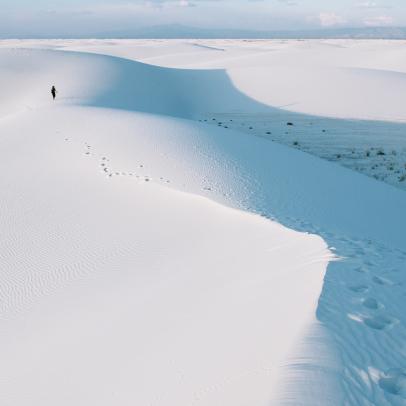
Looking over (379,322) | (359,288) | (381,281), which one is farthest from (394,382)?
(381,281)

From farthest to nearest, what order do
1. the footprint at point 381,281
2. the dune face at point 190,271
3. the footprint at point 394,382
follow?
the footprint at point 381,281
the dune face at point 190,271
the footprint at point 394,382

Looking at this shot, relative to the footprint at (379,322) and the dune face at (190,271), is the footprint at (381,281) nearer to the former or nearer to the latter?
the dune face at (190,271)

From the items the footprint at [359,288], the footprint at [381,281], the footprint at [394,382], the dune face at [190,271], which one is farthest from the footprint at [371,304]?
the footprint at [394,382]

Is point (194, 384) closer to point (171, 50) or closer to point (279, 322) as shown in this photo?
point (279, 322)

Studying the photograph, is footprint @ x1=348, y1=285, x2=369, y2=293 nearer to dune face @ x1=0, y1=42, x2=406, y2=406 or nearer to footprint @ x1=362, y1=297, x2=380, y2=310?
dune face @ x1=0, y1=42, x2=406, y2=406

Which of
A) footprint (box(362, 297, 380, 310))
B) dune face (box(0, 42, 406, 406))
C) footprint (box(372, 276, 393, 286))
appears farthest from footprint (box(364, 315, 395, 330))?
footprint (box(372, 276, 393, 286))

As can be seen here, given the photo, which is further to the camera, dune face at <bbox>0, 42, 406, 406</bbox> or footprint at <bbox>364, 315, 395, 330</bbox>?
footprint at <bbox>364, 315, 395, 330</bbox>
